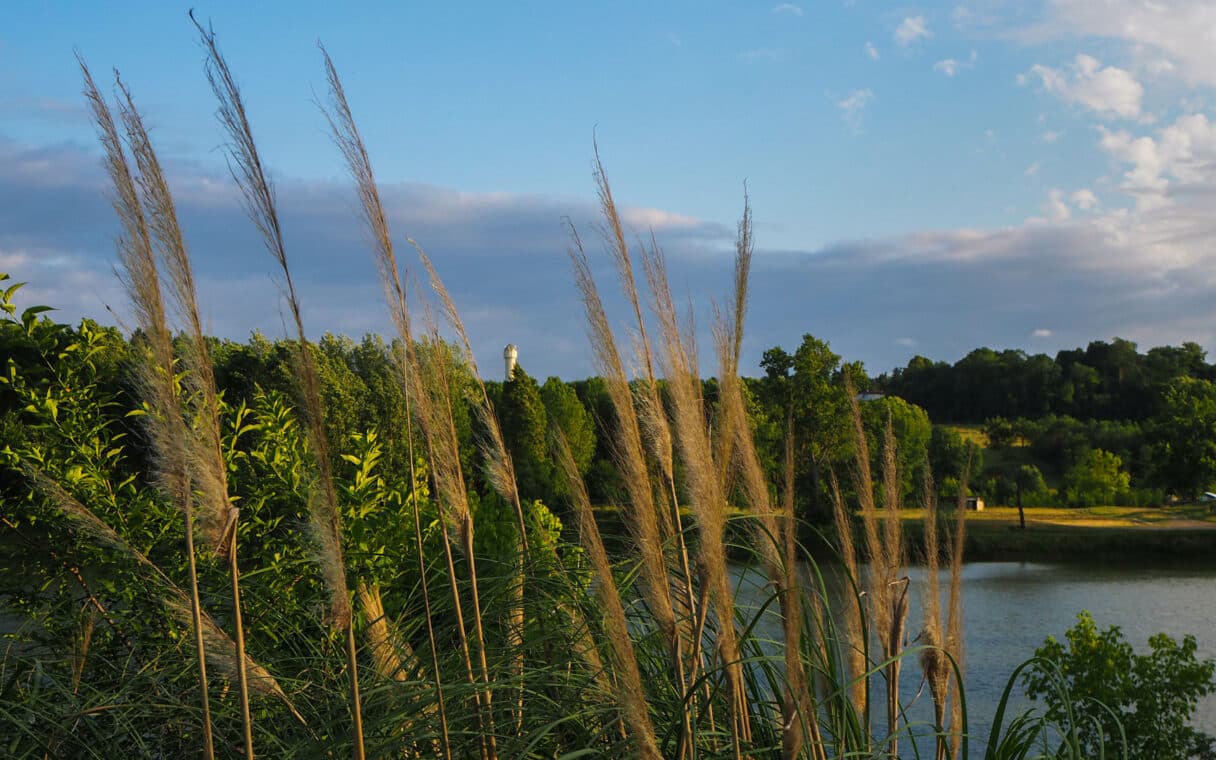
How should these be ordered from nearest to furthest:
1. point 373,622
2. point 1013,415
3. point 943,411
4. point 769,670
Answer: point 769,670
point 373,622
point 1013,415
point 943,411

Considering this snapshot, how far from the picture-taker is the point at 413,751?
2.59 m

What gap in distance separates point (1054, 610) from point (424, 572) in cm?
2207

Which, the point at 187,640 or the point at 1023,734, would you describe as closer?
the point at 1023,734

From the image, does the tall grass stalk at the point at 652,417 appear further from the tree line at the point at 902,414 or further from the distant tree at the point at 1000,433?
the distant tree at the point at 1000,433

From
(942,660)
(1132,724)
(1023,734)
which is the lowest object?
(1132,724)

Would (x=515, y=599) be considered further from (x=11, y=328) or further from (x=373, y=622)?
(x=11, y=328)

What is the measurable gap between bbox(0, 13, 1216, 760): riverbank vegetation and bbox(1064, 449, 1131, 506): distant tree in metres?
43.0

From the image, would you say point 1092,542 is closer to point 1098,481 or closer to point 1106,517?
point 1106,517

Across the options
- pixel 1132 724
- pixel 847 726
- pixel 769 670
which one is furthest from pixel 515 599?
pixel 1132 724

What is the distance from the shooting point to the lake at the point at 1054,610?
49.6 feet

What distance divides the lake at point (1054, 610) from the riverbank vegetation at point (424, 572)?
10115mm

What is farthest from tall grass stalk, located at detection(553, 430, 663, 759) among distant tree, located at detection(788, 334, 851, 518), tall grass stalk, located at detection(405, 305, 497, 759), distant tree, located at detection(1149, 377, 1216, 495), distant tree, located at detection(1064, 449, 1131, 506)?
distant tree, located at detection(1064, 449, 1131, 506)

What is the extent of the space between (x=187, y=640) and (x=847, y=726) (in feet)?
7.92

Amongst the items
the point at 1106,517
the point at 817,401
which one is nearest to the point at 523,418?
the point at 817,401
